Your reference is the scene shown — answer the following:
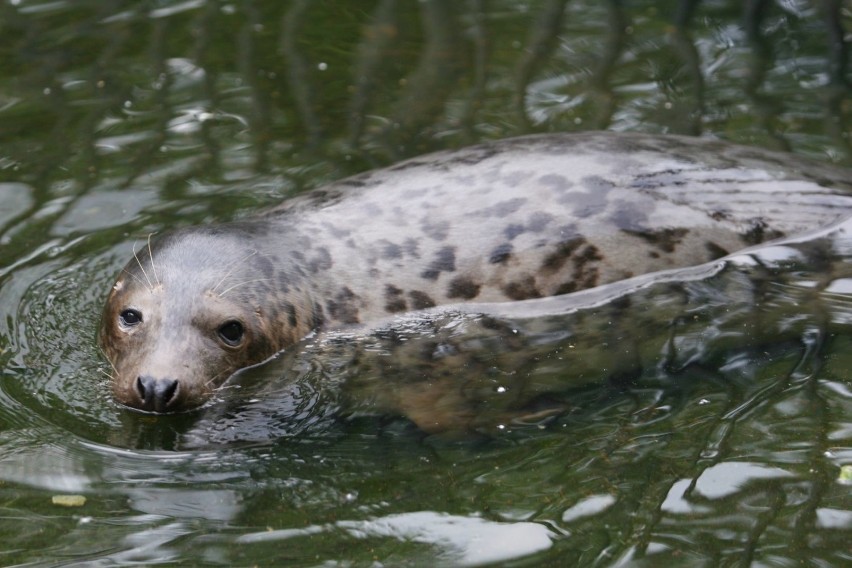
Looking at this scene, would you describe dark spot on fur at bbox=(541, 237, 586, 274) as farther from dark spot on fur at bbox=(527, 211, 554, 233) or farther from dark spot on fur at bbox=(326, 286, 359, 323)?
dark spot on fur at bbox=(326, 286, 359, 323)

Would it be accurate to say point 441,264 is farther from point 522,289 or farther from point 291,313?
point 291,313

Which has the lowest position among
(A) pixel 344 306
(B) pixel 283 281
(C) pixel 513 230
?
(A) pixel 344 306

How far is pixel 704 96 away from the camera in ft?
23.9

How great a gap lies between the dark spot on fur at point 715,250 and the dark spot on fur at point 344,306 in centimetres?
154

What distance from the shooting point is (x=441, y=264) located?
5.25m

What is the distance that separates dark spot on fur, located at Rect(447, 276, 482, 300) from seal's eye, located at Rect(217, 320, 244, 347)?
898 millimetres

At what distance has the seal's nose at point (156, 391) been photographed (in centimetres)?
458

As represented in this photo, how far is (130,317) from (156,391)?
0.48m

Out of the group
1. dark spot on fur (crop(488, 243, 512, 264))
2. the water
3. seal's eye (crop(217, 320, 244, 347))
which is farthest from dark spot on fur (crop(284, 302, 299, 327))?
dark spot on fur (crop(488, 243, 512, 264))

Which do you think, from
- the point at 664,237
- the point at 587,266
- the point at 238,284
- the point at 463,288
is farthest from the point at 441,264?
the point at 664,237

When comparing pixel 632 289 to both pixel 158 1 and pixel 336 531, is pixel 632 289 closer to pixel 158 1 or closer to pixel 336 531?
pixel 336 531

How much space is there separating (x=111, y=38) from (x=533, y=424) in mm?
4707

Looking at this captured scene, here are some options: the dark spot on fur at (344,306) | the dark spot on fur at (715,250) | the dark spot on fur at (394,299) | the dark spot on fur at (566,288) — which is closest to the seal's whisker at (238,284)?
the dark spot on fur at (344,306)

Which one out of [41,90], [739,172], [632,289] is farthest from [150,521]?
[41,90]
